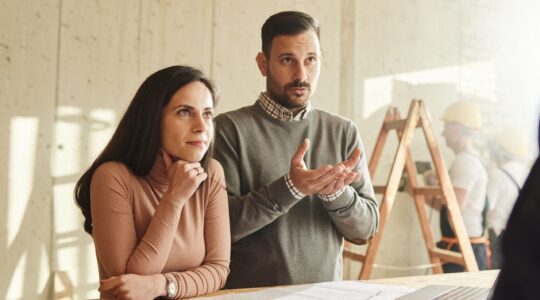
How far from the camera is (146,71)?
11.9 feet

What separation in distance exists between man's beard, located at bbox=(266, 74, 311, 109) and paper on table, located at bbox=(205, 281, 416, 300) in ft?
2.28

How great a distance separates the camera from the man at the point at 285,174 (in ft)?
5.63

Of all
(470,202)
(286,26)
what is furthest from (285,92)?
(470,202)

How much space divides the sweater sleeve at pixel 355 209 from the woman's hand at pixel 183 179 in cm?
45

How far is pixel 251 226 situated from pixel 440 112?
3.56m

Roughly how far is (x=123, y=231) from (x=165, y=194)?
138 millimetres

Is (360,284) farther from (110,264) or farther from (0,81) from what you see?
(0,81)

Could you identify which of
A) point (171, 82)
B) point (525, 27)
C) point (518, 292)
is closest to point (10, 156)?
point (171, 82)

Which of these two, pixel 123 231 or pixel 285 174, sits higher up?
pixel 285 174

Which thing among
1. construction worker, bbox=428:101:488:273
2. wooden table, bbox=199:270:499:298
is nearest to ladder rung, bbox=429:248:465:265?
construction worker, bbox=428:101:488:273

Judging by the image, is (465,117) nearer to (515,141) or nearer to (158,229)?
(515,141)

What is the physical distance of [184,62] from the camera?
3.73m

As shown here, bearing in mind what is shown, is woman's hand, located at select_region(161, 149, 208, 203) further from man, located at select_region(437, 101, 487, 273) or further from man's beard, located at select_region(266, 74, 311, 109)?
Answer: man, located at select_region(437, 101, 487, 273)

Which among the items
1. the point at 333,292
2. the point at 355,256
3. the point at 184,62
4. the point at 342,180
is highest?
the point at 184,62
